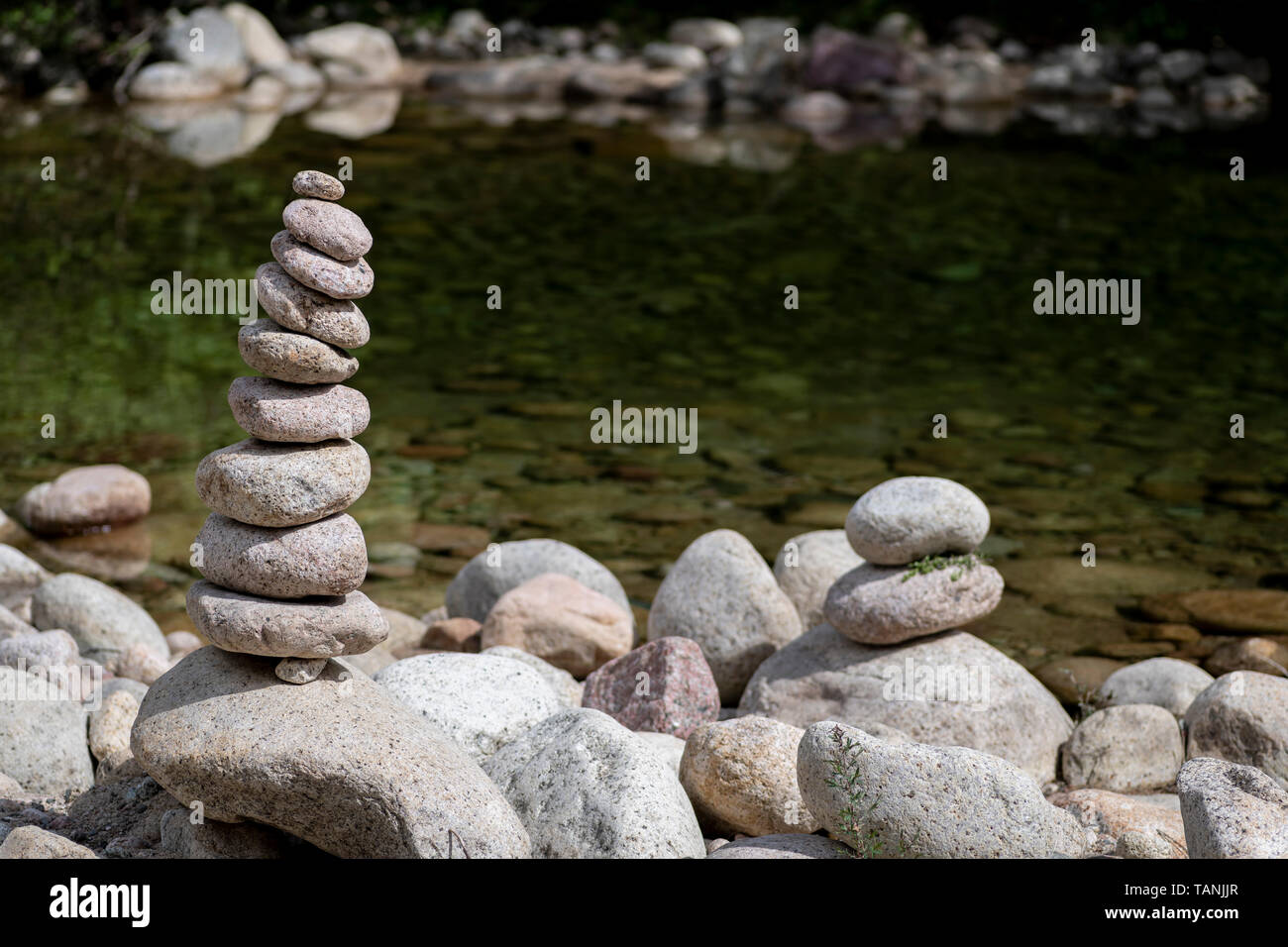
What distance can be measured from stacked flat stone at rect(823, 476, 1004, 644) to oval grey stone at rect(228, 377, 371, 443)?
7.30 ft

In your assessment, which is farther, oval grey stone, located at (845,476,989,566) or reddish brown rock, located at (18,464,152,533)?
reddish brown rock, located at (18,464,152,533)

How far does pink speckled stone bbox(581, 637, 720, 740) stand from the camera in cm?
560

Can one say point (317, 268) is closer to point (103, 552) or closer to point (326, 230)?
point (326, 230)

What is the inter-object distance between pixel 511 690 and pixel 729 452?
14.3 feet

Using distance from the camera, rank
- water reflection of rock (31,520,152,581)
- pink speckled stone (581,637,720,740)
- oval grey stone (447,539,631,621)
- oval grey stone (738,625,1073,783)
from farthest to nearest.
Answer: water reflection of rock (31,520,152,581), oval grey stone (447,539,631,621), oval grey stone (738,625,1073,783), pink speckled stone (581,637,720,740)

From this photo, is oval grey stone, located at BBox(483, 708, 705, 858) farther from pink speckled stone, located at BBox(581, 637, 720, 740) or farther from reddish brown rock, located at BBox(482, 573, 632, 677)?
reddish brown rock, located at BBox(482, 573, 632, 677)

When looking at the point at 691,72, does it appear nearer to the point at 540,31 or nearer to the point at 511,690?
the point at 540,31

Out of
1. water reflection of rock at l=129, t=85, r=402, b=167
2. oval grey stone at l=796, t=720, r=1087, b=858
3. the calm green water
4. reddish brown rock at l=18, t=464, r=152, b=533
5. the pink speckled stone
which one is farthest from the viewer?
water reflection of rock at l=129, t=85, r=402, b=167

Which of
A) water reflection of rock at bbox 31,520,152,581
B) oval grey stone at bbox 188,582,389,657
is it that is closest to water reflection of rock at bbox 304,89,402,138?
water reflection of rock at bbox 31,520,152,581

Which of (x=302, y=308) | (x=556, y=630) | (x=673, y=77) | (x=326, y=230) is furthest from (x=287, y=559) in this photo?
(x=673, y=77)

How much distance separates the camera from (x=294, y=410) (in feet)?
14.3

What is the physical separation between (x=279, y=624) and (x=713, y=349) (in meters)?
7.62

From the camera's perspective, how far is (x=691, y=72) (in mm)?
24266

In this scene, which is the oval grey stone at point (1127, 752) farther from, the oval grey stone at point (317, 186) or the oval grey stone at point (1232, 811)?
the oval grey stone at point (317, 186)
